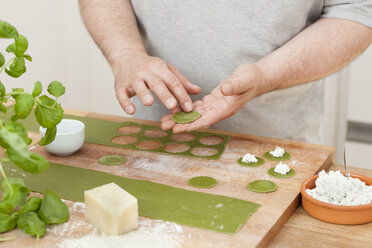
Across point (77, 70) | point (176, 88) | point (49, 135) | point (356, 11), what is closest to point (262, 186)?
point (176, 88)

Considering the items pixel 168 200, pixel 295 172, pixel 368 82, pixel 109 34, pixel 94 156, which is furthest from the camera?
pixel 368 82

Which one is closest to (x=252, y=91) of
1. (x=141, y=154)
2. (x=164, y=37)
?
(x=141, y=154)

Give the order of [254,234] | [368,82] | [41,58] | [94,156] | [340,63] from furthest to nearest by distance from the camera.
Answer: [41,58] < [368,82] < [340,63] < [94,156] < [254,234]

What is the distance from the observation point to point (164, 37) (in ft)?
6.22

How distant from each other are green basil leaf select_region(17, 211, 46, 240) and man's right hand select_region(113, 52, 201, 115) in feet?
1.68

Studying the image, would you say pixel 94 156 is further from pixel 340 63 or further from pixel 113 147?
pixel 340 63

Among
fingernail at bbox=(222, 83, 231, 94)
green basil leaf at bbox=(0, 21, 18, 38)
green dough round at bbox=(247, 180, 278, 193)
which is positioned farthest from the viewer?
fingernail at bbox=(222, 83, 231, 94)

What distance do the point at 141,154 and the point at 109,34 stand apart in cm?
57

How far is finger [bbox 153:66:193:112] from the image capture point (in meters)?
1.55

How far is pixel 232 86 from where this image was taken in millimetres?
1408

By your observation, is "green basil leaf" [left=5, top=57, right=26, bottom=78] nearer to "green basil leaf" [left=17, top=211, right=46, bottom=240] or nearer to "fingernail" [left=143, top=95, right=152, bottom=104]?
"green basil leaf" [left=17, top=211, right=46, bottom=240]

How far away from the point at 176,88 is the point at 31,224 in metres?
0.64

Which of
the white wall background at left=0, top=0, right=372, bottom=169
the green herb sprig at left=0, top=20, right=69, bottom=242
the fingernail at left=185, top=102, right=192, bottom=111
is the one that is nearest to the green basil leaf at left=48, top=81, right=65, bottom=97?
the green herb sprig at left=0, top=20, right=69, bottom=242

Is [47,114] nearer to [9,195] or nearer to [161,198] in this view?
[9,195]
